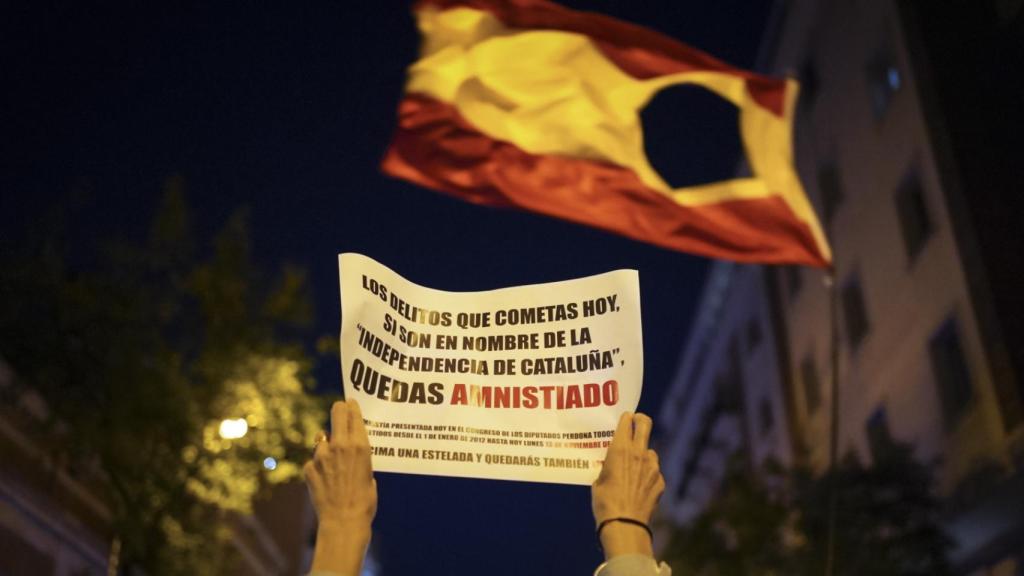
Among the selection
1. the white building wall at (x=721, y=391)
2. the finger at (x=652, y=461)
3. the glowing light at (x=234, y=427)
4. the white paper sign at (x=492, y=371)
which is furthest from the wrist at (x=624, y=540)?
the white building wall at (x=721, y=391)

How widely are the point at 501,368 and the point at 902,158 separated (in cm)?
1775

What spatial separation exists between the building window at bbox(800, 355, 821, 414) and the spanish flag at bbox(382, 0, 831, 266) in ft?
54.5

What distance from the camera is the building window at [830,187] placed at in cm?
2477

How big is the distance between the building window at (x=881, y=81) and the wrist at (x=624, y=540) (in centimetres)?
1868

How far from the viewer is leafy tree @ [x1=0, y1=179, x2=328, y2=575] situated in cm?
1827

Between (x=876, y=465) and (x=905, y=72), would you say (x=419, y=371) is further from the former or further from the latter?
(x=905, y=72)

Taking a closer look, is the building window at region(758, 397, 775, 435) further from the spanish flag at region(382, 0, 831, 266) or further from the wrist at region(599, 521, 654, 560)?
the wrist at region(599, 521, 654, 560)

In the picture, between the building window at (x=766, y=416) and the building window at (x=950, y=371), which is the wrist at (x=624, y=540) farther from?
the building window at (x=766, y=416)

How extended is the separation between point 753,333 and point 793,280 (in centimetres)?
567

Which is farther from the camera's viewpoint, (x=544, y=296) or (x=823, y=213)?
(x=823, y=213)

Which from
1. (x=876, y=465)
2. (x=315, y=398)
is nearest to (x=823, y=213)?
(x=876, y=465)

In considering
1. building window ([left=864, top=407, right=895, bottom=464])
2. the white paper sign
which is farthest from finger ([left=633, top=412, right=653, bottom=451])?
building window ([left=864, top=407, right=895, bottom=464])

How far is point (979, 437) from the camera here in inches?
679

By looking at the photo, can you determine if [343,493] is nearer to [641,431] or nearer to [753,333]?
[641,431]
